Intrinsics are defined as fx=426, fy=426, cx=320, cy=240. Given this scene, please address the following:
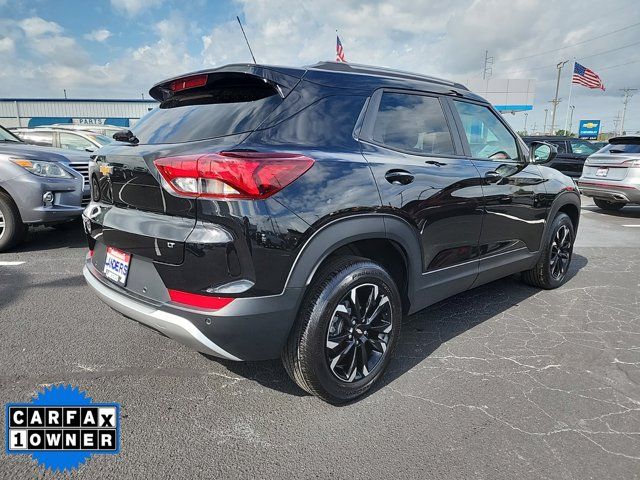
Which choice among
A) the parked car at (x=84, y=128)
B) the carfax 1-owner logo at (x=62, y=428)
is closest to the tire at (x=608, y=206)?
the parked car at (x=84, y=128)

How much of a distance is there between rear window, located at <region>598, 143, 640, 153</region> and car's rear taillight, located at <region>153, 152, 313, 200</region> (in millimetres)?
9590

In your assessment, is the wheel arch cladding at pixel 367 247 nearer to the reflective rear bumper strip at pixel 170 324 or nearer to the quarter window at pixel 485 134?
the reflective rear bumper strip at pixel 170 324

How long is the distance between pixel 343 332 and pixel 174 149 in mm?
1295

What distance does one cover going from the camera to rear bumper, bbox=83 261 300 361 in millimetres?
1941

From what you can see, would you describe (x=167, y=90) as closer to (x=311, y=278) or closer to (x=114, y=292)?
(x=114, y=292)

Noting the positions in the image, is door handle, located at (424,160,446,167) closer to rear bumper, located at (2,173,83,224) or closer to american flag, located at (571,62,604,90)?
rear bumper, located at (2,173,83,224)

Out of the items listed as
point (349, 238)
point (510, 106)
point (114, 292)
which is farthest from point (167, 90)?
point (510, 106)

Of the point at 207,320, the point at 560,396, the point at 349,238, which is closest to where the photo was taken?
the point at 207,320

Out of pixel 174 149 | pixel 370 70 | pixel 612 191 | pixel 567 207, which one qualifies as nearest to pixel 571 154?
pixel 612 191

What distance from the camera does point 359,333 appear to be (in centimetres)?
240

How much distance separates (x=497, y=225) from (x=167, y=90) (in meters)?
2.56

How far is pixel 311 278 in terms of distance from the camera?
6.88 ft

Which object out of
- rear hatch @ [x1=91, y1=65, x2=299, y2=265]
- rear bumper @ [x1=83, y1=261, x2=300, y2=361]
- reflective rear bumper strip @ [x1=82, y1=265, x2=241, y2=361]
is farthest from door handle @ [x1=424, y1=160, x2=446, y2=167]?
reflective rear bumper strip @ [x1=82, y1=265, x2=241, y2=361]

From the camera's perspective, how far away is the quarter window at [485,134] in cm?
317
